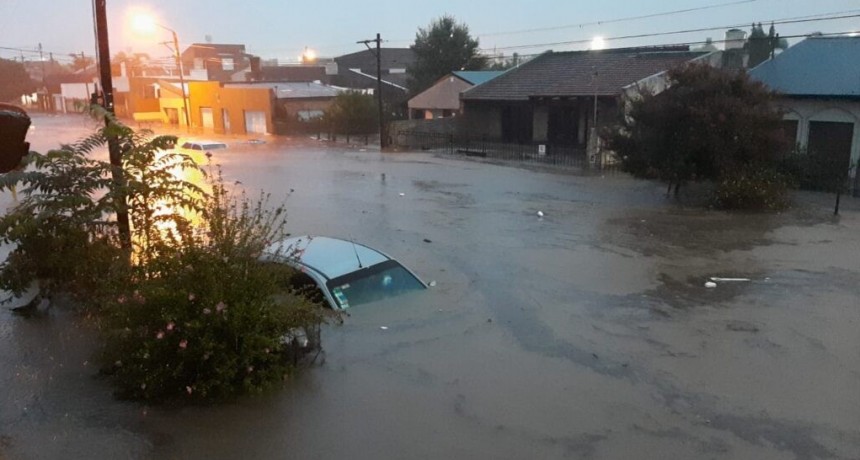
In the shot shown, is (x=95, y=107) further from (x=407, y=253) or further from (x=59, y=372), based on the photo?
A: (x=407, y=253)

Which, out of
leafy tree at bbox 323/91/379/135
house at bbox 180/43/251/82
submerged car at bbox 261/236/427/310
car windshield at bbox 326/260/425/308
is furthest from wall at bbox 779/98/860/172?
house at bbox 180/43/251/82

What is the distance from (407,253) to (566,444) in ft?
27.0

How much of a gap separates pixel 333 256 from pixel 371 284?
26.5 inches

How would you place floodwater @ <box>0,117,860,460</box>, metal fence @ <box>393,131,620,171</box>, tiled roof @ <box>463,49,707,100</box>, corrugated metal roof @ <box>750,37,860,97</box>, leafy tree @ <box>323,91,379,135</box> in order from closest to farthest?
floodwater @ <box>0,117,860,460</box> → corrugated metal roof @ <box>750,37,860,97</box> → metal fence @ <box>393,131,620,171</box> → tiled roof @ <box>463,49,707,100</box> → leafy tree @ <box>323,91,379,135</box>

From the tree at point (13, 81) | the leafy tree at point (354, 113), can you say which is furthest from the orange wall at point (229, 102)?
the tree at point (13, 81)

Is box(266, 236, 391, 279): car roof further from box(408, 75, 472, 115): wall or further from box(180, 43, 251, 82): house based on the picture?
box(180, 43, 251, 82): house

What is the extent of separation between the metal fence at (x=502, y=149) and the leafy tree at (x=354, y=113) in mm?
6845

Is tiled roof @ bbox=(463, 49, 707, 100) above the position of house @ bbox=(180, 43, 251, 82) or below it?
below

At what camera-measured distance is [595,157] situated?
2906cm

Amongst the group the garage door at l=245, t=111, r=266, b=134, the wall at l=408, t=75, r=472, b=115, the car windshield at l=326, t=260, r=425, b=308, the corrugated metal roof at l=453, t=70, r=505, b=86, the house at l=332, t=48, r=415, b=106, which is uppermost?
the house at l=332, t=48, r=415, b=106

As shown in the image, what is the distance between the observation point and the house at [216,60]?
277 ft

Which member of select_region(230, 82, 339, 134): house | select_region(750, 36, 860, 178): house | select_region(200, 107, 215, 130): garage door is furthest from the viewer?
select_region(200, 107, 215, 130): garage door

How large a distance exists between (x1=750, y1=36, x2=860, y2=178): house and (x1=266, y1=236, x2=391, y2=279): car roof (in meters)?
17.2

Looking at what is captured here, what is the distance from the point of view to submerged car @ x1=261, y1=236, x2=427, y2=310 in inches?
368
